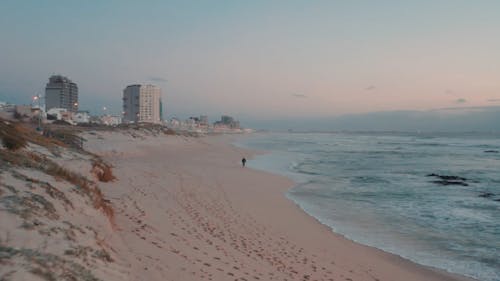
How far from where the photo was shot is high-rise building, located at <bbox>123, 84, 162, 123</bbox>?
176250 mm

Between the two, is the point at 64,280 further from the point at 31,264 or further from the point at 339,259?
the point at 339,259

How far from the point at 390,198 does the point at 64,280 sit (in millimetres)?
16291

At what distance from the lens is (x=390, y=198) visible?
1769cm

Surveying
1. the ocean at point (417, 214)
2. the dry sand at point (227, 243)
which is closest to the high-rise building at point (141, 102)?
the ocean at point (417, 214)

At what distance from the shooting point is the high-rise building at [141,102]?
176 m

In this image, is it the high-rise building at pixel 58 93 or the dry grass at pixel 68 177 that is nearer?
the dry grass at pixel 68 177

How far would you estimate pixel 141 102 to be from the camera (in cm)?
17612

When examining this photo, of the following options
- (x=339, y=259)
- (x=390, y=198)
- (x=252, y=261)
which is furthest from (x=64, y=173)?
(x=390, y=198)

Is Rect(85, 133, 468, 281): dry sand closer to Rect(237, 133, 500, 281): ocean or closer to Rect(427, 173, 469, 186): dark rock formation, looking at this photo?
Rect(237, 133, 500, 281): ocean

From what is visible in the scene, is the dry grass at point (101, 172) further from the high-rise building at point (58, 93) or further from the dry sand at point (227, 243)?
the high-rise building at point (58, 93)

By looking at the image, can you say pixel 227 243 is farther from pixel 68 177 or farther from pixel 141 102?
pixel 141 102

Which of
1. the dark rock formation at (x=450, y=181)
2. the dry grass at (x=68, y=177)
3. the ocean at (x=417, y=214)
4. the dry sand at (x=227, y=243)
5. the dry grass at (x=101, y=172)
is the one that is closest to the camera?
the dry sand at (x=227, y=243)

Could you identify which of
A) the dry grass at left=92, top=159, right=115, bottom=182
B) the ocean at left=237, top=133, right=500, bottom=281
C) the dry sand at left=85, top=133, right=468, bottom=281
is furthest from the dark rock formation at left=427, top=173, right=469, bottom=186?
the dry grass at left=92, top=159, right=115, bottom=182

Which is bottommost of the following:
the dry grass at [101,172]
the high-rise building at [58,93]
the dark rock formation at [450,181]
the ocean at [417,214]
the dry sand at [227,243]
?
the dark rock formation at [450,181]
